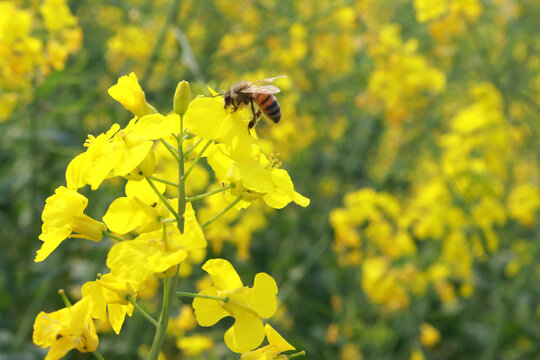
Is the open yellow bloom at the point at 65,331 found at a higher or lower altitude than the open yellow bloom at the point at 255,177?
lower

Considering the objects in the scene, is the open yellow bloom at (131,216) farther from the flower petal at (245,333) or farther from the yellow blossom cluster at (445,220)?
the yellow blossom cluster at (445,220)

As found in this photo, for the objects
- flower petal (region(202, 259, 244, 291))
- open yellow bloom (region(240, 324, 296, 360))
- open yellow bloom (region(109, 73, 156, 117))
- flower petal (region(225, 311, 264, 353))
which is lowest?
open yellow bloom (region(240, 324, 296, 360))

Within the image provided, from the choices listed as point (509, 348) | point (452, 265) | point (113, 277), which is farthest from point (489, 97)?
point (113, 277)

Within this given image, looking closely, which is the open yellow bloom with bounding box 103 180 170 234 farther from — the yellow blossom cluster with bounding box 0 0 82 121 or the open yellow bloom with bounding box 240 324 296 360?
the yellow blossom cluster with bounding box 0 0 82 121

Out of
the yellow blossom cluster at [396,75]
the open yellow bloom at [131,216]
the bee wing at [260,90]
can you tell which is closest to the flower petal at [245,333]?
the open yellow bloom at [131,216]

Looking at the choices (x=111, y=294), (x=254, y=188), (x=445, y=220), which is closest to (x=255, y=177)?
(x=254, y=188)

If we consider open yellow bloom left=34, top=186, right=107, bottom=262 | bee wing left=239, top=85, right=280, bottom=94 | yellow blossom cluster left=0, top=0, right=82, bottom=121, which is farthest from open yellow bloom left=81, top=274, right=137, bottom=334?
yellow blossom cluster left=0, top=0, right=82, bottom=121

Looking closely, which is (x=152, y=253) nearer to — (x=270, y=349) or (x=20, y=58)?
(x=270, y=349)
